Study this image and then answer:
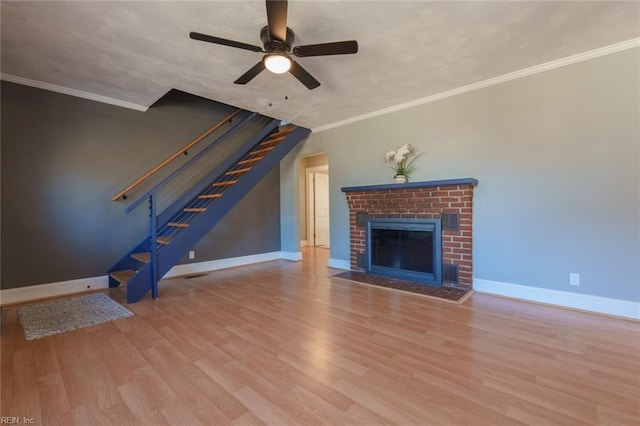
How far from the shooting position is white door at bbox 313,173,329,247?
784 centimetres

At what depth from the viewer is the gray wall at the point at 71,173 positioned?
10.5 ft

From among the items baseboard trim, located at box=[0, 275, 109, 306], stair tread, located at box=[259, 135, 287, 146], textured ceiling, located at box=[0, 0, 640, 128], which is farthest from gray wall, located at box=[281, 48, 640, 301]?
baseboard trim, located at box=[0, 275, 109, 306]

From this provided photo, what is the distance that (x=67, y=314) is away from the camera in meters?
2.80

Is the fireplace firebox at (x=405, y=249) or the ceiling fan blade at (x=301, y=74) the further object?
the fireplace firebox at (x=405, y=249)

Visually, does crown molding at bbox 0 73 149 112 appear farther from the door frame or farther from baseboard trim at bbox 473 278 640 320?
baseboard trim at bbox 473 278 640 320

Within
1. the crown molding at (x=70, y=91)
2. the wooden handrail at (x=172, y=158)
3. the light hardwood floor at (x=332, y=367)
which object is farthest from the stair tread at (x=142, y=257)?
the crown molding at (x=70, y=91)

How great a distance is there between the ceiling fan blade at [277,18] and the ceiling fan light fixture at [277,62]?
0.13m

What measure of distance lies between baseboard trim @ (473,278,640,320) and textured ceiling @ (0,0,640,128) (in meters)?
2.45

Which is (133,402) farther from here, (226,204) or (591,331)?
(591,331)

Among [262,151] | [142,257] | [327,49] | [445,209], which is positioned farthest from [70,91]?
[445,209]

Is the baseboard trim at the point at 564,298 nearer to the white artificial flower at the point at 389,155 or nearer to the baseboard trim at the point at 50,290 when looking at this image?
the white artificial flower at the point at 389,155

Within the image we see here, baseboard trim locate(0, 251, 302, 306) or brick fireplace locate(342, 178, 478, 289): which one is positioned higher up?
brick fireplace locate(342, 178, 478, 289)

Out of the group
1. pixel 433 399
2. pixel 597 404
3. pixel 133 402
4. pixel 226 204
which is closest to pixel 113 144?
pixel 226 204

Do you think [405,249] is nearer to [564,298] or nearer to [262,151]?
[564,298]
